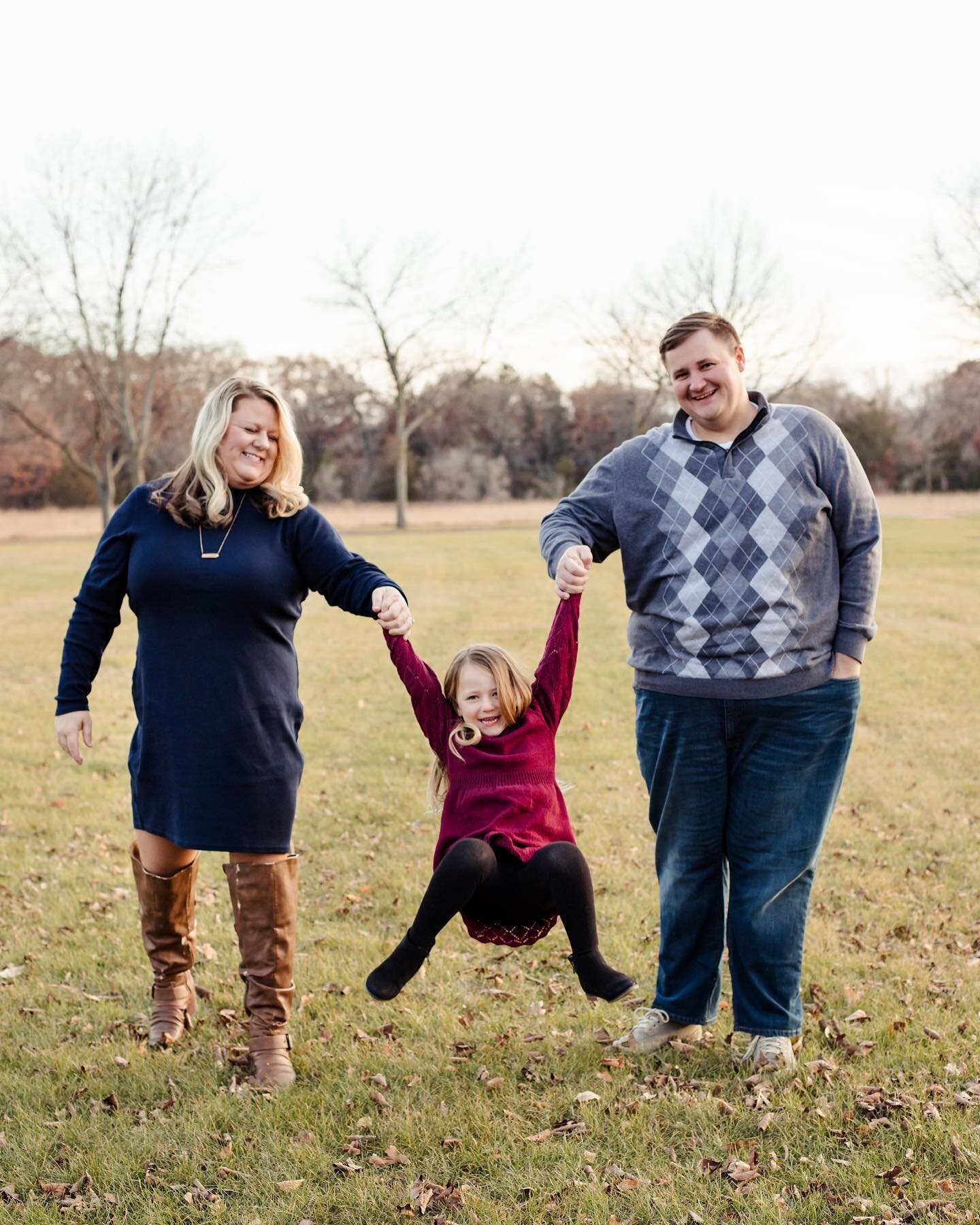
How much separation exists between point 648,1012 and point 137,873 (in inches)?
82.3

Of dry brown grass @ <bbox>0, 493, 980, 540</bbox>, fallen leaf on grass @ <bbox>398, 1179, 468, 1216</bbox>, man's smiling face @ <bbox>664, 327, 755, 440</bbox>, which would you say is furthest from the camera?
dry brown grass @ <bbox>0, 493, 980, 540</bbox>

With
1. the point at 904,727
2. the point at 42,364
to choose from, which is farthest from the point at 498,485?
the point at 904,727

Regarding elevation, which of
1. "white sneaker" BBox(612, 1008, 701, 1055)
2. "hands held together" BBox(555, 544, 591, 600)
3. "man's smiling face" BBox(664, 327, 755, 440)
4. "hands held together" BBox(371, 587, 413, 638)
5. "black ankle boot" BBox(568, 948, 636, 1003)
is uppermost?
"man's smiling face" BBox(664, 327, 755, 440)

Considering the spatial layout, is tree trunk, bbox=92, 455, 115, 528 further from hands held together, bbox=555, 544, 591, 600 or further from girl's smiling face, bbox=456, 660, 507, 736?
hands held together, bbox=555, 544, 591, 600

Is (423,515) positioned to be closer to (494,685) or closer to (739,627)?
(494,685)

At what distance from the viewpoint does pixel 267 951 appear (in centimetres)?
418

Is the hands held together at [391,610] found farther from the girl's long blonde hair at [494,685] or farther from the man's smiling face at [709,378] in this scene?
the man's smiling face at [709,378]

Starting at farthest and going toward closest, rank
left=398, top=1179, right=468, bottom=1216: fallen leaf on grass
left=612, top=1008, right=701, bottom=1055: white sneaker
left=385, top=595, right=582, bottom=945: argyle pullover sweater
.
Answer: left=612, top=1008, right=701, bottom=1055: white sneaker → left=385, top=595, right=582, bottom=945: argyle pullover sweater → left=398, top=1179, right=468, bottom=1216: fallen leaf on grass

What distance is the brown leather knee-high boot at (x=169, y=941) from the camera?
434cm

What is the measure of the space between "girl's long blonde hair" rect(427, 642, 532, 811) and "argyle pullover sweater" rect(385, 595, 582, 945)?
32mm

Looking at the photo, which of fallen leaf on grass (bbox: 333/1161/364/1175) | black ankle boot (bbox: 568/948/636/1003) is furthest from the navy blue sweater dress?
black ankle boot (bbox: 568/948/636/1003)

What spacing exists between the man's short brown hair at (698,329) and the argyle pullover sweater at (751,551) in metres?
0.28

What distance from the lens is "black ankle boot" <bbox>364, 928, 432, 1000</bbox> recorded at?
371 cm

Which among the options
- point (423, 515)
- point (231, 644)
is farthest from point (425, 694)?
point (423, 515)
